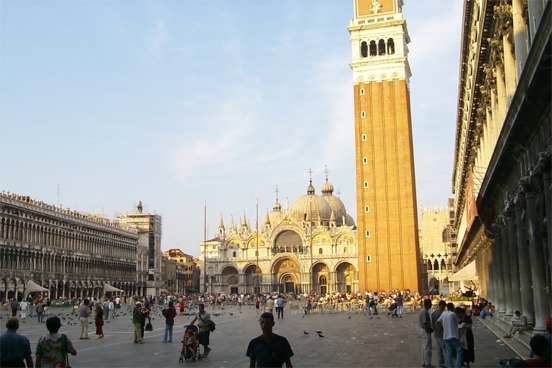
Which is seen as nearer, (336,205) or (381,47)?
(381,47)

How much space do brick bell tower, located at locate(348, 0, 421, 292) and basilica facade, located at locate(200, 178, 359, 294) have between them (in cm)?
1870

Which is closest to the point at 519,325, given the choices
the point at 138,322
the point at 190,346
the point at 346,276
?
the point at 190,346

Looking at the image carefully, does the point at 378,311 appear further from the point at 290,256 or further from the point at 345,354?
the point at 290,256

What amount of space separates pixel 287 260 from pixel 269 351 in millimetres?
82773

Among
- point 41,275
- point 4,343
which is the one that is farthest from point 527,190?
point 41,275

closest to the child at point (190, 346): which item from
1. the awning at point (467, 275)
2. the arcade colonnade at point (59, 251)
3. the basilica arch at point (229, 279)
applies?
the awning at point (467, 275)

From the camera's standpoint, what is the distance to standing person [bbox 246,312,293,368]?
21.7 ft

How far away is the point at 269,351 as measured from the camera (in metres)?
6.62

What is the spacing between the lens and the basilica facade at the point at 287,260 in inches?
3369

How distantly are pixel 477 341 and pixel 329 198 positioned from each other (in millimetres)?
87616

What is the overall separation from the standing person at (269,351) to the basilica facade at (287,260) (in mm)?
76746

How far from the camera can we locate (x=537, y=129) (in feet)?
39.8

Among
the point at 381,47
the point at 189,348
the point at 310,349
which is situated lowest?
the point at 310,349

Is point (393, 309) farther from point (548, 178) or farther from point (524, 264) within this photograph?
point (548, 178)
